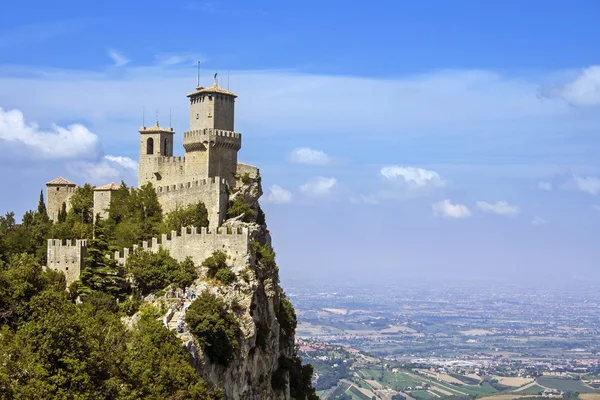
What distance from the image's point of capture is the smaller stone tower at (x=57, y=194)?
62406 mm

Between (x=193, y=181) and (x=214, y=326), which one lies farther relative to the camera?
(x=193, y=181)

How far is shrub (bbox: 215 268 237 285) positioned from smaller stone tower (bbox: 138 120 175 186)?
46.5 feet

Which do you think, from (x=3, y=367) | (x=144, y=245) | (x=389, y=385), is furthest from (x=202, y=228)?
(x=389, y=385)

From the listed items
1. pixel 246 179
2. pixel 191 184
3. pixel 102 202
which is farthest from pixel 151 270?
pixel 102 202

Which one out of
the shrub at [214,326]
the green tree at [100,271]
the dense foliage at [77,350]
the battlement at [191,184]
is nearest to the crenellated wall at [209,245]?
the green tree at [100,271]

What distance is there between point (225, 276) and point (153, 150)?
17.1 m

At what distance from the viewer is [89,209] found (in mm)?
60156

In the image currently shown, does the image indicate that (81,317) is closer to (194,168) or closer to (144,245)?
(144,245)

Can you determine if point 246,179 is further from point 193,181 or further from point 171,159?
point 171,159

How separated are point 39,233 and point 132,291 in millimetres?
9650

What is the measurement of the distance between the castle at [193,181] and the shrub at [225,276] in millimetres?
1272

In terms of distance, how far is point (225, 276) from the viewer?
1875 inches

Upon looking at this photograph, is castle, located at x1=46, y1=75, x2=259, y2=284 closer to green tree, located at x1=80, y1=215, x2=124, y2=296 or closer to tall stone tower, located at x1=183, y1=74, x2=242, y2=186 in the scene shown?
tall stone tower, located at x1=183, y1=74, x2=242, y2=186

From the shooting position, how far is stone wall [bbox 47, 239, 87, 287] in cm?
4872
